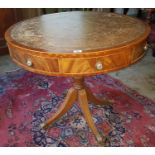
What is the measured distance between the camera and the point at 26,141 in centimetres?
161

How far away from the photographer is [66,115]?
184 cm

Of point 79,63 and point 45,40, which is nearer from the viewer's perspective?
point 79,63

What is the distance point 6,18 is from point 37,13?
44cm

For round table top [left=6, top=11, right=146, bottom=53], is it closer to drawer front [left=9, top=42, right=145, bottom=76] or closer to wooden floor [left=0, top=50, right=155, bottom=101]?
drawer front [left=9, top=42, right=145, bottom=76]

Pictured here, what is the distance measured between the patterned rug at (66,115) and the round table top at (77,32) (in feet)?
2.37

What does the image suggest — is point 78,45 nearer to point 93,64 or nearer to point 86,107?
point 93,64

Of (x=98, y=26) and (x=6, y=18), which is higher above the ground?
(x=98, y=26)

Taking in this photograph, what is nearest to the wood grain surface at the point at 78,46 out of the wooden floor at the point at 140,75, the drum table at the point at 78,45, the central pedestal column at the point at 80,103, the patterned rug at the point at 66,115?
the drum table at the point at 78,45

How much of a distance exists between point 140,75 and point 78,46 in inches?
56.9

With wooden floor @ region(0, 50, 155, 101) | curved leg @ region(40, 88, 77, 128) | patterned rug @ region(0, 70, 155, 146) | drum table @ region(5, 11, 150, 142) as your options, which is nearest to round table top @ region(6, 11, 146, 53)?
drum table @ region(5, 11, 150, 142)

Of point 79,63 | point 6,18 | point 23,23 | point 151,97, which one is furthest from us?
point 6,18
